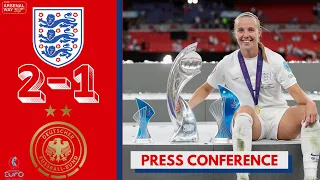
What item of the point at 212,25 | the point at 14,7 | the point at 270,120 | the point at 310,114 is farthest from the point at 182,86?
the point at 212,25

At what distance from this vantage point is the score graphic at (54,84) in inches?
70.4

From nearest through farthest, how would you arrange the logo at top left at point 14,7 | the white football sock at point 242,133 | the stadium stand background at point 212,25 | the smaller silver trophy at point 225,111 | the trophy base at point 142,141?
the logo at top left at point 14,7 → the white football sock at point 242,133 → the trophy base at point 142,141 → the smaller silver trophy at point 225,111 → the stadium stand background at point 212,25

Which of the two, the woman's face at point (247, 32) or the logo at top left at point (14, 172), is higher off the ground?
the woman's face at point (247, 32)

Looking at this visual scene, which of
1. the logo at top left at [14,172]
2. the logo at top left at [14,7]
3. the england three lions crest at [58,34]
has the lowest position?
the logo at top left at [14,172]

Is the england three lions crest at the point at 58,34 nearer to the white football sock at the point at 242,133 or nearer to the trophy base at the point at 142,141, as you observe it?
the trophy base at the point at 142,141

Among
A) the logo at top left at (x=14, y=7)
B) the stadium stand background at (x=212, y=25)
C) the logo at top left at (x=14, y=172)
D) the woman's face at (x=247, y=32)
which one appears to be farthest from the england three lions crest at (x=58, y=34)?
the stadium stand background at (x=212, y=25)

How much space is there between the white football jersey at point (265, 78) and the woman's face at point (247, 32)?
0.23ft

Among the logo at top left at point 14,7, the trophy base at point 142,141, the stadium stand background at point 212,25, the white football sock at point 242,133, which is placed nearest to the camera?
the logo at top left at point 14,7

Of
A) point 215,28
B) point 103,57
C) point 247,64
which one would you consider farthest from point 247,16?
point 215,28

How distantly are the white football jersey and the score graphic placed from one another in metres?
0.98

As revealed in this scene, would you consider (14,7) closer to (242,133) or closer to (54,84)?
(54,84)

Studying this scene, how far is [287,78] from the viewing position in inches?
102

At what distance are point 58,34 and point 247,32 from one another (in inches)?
41.5

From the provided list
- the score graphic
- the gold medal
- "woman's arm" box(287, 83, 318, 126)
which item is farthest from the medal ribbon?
the score graphic
